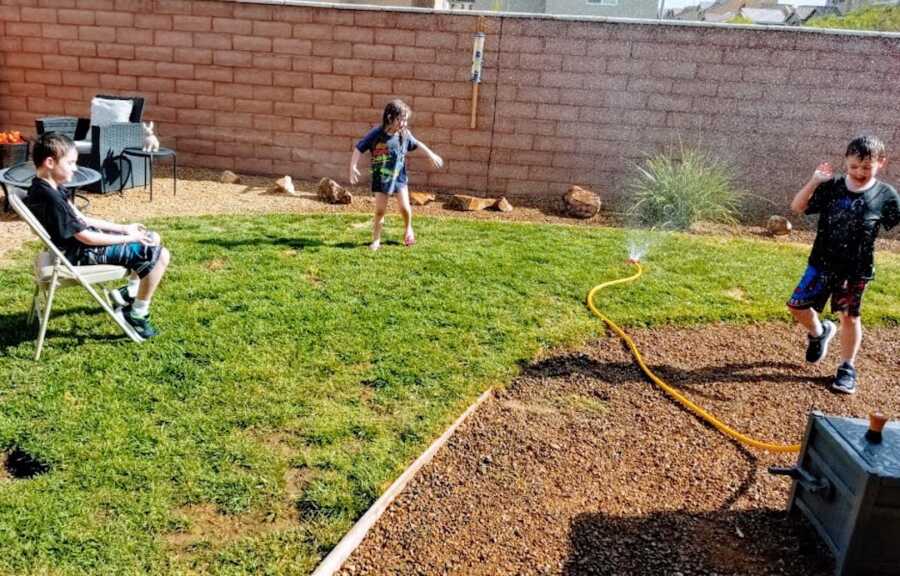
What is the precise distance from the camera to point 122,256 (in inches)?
165

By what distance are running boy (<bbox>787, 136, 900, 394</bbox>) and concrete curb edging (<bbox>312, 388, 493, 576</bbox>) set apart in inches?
93.4

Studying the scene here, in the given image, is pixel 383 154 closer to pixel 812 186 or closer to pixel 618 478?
pixel 812 186

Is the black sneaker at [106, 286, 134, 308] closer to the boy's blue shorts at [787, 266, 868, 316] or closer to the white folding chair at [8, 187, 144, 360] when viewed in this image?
the white folding chair at [8, 187, 144, 360]

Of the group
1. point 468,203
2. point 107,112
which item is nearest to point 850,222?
point 468,203

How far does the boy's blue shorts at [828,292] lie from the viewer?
4133 millimetres

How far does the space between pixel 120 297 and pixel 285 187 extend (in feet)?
15.8

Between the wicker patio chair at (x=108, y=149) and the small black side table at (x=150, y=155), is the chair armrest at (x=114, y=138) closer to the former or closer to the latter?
the wicker patio chair at (x=108, y=149)

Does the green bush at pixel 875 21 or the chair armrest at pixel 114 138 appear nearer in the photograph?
the chair armrest at pixel 114 138

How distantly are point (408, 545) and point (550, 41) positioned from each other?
7729 millimetres

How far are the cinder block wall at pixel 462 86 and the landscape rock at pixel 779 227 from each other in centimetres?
74

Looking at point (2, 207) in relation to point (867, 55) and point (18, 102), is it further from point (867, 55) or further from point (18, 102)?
point (867, 55)

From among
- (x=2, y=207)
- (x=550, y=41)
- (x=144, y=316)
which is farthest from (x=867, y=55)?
(x=2, y=207)

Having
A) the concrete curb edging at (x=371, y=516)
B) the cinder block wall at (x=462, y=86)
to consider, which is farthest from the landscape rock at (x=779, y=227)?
the concrete curb edging at (x=371, y=516)

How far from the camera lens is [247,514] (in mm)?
2814
